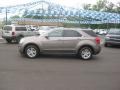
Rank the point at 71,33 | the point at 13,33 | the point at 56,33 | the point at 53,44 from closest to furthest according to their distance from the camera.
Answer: the point at 53,44 < the point at 56,33 < the point at 71,33 < the point at 13,33

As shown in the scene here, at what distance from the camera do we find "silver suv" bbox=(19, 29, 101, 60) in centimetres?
1268

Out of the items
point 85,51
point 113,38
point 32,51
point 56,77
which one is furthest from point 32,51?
point 113,38

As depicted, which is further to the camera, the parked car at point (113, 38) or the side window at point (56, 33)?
the parked car at point (113, 38)

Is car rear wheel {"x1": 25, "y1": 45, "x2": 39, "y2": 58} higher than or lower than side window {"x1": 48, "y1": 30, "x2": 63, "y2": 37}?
lower

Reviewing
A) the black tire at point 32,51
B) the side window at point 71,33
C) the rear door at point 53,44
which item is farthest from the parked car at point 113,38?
the black tire at point 32,51

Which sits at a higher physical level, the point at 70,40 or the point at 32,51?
the point at 70,40

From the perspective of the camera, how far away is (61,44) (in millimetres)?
12695

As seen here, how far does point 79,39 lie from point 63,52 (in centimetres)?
107

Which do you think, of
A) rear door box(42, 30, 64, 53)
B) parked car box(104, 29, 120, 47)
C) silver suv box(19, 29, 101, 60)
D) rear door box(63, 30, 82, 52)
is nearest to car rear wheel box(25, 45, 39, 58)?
silver suv box(19, 29, 101, 60)

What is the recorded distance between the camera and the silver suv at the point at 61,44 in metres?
12.7

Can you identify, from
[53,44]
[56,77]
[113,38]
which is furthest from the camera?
[113,38]

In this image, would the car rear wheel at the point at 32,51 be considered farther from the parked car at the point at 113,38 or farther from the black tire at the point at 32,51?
the parked car at the point at 113,38

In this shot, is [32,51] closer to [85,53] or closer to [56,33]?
[56,33]

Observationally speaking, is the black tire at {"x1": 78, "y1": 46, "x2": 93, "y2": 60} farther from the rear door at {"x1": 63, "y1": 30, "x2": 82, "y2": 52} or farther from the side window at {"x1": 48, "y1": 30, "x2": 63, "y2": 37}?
the side window at {"x1": 48, "y1": 30, "x2": 63, "y2": 37}
